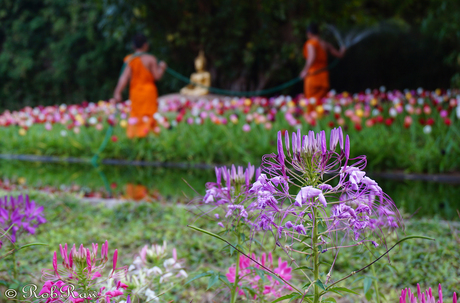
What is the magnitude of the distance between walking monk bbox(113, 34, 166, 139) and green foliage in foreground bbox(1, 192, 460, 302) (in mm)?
3661

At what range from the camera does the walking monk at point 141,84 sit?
726 cm

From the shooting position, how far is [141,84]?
24.5 feet

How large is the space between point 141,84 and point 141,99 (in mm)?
246

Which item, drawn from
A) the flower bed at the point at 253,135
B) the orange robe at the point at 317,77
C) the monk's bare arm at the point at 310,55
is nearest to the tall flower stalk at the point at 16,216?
the flower bed at the point at 253,135

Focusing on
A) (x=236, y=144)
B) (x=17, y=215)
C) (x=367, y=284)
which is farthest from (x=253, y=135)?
(x=367, y=284)

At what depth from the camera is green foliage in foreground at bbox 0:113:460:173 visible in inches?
212

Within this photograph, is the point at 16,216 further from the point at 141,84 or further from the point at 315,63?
A: the point at 315,63

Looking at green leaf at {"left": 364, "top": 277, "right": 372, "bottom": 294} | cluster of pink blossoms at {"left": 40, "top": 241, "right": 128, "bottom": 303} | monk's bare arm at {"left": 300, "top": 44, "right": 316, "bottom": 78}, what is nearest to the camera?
cluster of pink blossoms at {"left": 40, "top": 241, "right": 128, "bottom": 303}

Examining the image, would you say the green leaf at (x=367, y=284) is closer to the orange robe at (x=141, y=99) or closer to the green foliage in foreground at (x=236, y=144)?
the green foliage in foreground at (x=236, y=144)

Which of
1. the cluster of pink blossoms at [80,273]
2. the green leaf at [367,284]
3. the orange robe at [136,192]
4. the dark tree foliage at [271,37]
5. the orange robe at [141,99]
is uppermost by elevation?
the dark tree foliage at [271,37]

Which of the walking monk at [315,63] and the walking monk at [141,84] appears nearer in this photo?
the walking monk at [141,84]

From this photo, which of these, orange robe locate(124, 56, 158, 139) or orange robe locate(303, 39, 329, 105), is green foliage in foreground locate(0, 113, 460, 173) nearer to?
orange robe locate(124, 56, 158, 139)

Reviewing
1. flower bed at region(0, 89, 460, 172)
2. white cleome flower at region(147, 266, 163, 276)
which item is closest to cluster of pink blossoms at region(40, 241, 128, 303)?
white cleome flower at region(147, 266, 163, 276)

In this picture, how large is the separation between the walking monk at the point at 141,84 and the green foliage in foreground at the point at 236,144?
27 cm
